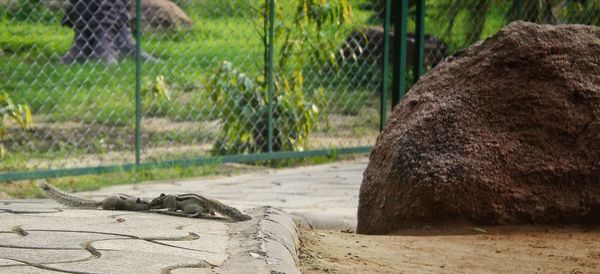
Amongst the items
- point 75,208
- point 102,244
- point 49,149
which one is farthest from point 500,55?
point 49,149

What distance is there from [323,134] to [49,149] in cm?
293

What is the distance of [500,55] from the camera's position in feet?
18.6

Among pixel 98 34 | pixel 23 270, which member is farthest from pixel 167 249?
pixel 98 34

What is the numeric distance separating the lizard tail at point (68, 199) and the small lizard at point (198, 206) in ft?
1.43

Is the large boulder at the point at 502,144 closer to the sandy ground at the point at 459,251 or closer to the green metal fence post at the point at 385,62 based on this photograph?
the sandy ground at the point at 459,251

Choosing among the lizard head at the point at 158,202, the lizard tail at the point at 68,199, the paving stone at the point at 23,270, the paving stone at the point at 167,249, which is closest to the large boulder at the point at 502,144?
the lizard head at the point at 158,202

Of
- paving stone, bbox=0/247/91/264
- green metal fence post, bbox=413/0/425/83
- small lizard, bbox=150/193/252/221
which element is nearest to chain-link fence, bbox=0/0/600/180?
green metal fence post, bbox=413/0/425/83

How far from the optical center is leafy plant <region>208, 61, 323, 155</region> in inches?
370

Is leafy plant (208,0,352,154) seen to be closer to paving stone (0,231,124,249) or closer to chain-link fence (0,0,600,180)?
chain-link fence (0,0,600,180)

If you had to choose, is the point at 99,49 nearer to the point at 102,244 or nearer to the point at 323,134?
the point at 323,134

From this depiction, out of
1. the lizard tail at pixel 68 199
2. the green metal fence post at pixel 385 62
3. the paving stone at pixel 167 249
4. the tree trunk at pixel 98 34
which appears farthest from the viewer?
the green metal fence post at pixel 385 62

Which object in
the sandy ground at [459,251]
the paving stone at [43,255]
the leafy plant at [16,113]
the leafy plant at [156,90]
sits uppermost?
the leafy plant at [156,90]

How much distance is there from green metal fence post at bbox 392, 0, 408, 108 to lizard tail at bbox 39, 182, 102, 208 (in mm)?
5551

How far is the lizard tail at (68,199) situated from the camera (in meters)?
5.06
